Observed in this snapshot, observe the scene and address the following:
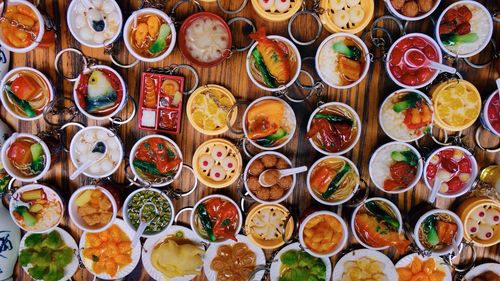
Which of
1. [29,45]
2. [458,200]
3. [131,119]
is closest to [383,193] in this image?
[458,200]

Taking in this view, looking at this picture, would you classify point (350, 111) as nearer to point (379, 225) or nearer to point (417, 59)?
point (417, 59)

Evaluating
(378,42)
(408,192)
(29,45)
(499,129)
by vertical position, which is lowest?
(408,192)

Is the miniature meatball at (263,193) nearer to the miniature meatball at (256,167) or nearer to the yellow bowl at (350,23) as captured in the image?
the miniature meatball at (256,167)

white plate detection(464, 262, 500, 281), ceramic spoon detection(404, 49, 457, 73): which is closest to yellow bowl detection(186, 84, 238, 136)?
ceramic spoon detection(404, 49, 457, 73)

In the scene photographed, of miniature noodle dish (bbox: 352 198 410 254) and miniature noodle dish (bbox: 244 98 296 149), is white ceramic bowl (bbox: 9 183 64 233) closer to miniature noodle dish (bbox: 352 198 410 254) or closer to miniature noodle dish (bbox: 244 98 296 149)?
miniature noodle dish (bbox: 244 98 296 149)

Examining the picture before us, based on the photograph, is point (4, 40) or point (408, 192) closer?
point (4, 40)

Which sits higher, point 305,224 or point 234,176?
point 234,176

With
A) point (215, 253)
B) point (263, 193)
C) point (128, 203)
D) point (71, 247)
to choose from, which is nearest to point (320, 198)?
point (263, 193)

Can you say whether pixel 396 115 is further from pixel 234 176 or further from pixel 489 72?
pixel 234 176
